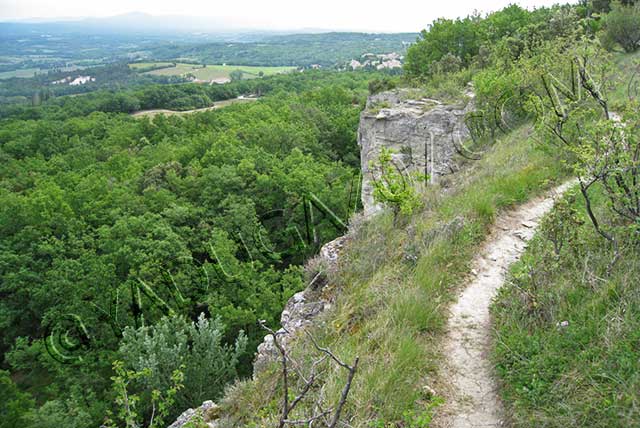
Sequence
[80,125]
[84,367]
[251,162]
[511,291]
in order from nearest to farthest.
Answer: [511,291] → [84,367] → [251,162] → [80,125]

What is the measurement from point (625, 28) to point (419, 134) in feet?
32.5

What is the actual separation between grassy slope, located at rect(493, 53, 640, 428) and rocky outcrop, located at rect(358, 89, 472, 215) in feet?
36.6

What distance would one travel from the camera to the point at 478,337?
4898 millimetres

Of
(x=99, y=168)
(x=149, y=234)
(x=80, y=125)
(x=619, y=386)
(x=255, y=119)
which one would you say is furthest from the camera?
(x=80, y=125)

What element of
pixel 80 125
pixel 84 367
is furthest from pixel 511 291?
pixel 80 125

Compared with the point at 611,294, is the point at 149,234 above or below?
below

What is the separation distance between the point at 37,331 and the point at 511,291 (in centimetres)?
2348

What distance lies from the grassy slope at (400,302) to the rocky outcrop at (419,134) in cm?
790

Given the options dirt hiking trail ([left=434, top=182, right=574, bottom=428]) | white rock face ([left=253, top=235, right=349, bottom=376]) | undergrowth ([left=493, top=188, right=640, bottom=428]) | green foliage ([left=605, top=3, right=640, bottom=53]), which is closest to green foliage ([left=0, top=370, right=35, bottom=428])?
white rock face ([left=253, top=235, right=349, bottom=376])

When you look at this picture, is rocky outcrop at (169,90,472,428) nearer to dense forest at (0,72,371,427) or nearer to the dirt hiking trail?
dense forest at (0,72,371,427)

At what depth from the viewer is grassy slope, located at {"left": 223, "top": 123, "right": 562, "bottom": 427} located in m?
4.02

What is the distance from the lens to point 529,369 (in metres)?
3.87

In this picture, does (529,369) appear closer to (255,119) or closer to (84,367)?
(84,367)

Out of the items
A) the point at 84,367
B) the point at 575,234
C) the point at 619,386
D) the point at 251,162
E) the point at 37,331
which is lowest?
the point at 37,331
